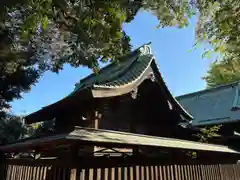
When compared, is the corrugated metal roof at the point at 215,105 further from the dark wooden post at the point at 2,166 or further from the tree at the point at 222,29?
the dark wooden post at the point at 2,166

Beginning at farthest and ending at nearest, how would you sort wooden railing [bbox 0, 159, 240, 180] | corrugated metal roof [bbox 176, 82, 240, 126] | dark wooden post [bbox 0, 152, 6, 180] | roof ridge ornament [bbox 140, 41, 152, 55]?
corrugated metal roof [bbox 176, 82, 240, 126]
roof ridge ornament [bbox 140, 41, 152, 55]
dark wooden post [bbox 0, 152, 6, 180]
wooden railing [bbox 0, 159, 240, 180]

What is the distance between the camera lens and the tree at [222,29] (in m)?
6.02

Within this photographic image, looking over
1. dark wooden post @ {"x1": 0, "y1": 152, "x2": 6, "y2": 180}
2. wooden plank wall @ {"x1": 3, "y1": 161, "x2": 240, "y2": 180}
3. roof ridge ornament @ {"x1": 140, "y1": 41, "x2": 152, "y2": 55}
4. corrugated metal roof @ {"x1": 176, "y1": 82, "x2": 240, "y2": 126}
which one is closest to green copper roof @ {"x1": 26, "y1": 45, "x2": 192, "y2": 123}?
roof ridge ornament @ {"x1": 140, "y1": 41, "x2": 152, "y2": 55}

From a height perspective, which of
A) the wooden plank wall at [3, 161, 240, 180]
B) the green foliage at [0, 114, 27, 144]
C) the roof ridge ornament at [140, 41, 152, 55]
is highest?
the roof ridge ornament at [140, 41, 152, 55]

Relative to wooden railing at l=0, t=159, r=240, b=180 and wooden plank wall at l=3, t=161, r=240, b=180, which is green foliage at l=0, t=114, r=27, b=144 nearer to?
wooden railing at l=0, t=159, r=240, b=180

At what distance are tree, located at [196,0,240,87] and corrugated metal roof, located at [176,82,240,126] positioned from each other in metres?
5.61

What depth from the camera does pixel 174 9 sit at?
6.93 metres

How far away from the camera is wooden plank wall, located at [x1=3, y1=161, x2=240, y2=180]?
4.43 metres

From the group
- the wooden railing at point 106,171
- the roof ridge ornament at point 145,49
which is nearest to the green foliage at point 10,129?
the wooden railing at point 106,171

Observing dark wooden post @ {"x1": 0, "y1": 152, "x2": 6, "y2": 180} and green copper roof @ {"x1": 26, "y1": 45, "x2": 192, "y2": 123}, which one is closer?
green copper roof @ {"x1": 26, "y1": 45, "x2": 192, "y2": 123}

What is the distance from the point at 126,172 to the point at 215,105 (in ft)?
40.1

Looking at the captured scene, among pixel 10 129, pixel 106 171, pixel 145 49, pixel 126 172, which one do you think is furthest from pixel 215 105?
pixel 10 129

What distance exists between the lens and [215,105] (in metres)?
15.3

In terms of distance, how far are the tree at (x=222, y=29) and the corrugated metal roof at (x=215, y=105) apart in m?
5.61
